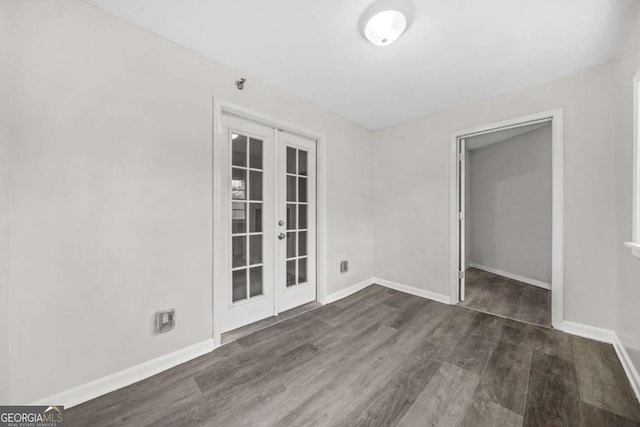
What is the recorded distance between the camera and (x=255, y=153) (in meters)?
2.34

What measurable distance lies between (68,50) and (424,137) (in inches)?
134

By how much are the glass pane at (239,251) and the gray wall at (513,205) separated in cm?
434

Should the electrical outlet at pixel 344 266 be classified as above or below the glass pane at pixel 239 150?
below

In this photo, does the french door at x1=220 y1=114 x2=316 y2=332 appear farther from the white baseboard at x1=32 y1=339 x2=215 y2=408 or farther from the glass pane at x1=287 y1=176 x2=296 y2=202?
the white baseboard at x1=32 y1=339 x2=215 y2=408

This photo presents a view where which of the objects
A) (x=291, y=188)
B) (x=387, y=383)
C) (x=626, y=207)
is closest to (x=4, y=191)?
(x=291, y=188)

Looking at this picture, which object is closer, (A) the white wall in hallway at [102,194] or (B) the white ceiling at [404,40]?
(A) the white wall in hallway at [102,194]

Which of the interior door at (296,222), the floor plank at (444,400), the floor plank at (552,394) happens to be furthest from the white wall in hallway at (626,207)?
the interior door at (296,222)

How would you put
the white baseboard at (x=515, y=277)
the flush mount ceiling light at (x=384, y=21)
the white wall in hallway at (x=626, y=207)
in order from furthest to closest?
the white baseboard at (x=515, y=277), the white wall in hallway at (x=626, y=207), the flush mount ceiling light at (x=384, y=21)

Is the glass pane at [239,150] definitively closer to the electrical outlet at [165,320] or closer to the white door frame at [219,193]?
the white door frame at [219,193]

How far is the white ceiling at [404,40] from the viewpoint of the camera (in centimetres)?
146

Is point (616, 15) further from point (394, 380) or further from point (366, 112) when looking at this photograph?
point (394, 380)

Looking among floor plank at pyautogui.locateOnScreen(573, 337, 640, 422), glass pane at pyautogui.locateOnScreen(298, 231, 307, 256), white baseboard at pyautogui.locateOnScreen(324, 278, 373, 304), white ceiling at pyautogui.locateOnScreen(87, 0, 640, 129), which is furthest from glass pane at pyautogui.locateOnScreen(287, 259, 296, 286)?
floor plank at pyautogui.locateOnScreen(573, 337, 640, 422)

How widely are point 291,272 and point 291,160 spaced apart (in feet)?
4.36

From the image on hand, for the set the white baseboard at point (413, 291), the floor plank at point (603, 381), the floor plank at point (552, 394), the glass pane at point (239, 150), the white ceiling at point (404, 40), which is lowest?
the floor plank at point (552, 394)
